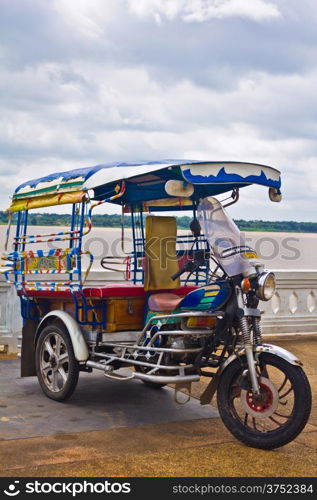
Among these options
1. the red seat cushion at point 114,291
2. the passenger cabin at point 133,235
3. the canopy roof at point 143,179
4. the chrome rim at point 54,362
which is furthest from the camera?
the chrome rim at point 54,362

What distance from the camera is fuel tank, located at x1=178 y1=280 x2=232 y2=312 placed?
5.41 m

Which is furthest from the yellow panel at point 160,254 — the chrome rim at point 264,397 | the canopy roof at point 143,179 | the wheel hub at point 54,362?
the chrome rim at point 264,397

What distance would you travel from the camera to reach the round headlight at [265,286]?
5216 millimetres

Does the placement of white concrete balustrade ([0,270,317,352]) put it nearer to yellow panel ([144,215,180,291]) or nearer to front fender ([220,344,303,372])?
yellow panel ([144,215,180,291])

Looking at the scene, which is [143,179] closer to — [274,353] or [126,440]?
[274,353]

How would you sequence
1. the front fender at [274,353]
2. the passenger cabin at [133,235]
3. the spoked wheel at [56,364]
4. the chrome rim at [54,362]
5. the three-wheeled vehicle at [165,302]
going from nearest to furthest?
1. the front fender at [274,353]
2. the three-wheeled vehicle at [165,302]
3. the passenger cabin at [133,235]
4. the spoked wheel at [56,364]
5. the chrome rim at [54,362]

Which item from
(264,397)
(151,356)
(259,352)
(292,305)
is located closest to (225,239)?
(259,352)

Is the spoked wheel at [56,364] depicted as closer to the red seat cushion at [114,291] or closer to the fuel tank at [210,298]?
the red seat cushion at [114,291]

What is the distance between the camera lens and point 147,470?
14.8ft

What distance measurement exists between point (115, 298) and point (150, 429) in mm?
1321

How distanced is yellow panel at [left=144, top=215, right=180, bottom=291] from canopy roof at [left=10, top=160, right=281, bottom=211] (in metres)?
0.44

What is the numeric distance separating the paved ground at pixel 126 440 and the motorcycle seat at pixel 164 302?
1.00 m
